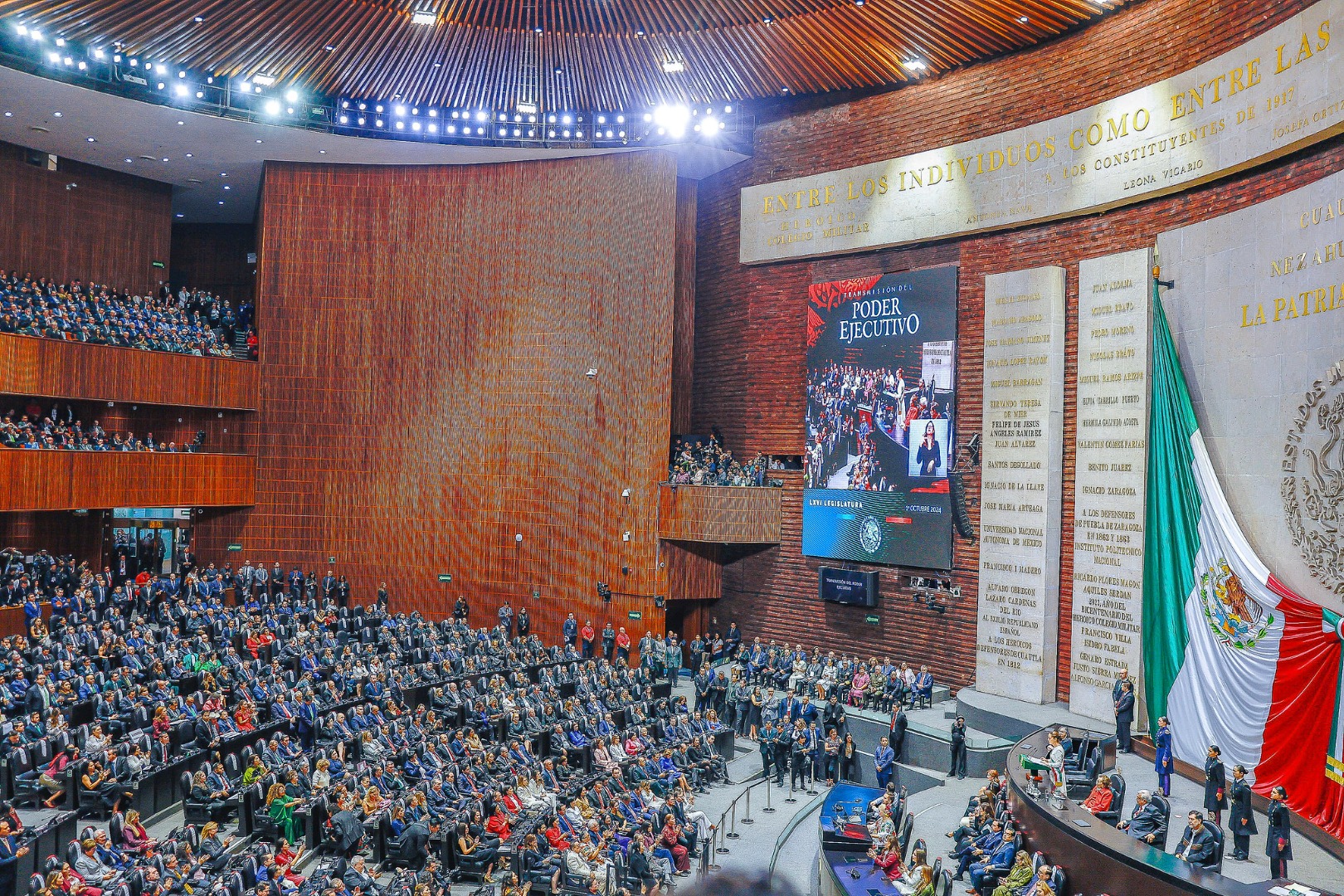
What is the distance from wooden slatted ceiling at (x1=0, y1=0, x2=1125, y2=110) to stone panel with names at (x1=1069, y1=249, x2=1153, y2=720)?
436 centimetres

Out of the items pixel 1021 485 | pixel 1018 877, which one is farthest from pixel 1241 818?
pixel 1021 485

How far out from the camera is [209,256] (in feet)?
90.9

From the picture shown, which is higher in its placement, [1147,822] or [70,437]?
[70,437]

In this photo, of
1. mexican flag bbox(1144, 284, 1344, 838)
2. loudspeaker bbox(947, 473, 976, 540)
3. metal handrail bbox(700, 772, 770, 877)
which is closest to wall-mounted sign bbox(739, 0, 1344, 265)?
mexican flag bbox(1144, 284, 1344, 838)

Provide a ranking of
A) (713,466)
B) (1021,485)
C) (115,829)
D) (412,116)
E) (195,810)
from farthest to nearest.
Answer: (412,116), (713,466), (1021,485), (195,810), (115,829)

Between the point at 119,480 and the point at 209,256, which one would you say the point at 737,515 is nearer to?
the point at 119,480

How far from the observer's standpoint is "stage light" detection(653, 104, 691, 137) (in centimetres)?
2152

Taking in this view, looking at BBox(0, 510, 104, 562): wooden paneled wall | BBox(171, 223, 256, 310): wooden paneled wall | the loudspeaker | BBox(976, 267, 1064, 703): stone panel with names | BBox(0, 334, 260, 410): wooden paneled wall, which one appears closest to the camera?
BBox(976, 267, 1064, 703): stone panel with names

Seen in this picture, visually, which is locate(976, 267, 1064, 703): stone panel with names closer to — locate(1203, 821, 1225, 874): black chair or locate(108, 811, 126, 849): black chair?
locate(1203, 821, 1225, 874): black chair

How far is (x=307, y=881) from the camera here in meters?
9.16

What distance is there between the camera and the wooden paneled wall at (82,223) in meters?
22.3

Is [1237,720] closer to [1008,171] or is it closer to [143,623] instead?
[1008,171]

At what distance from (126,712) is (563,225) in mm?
13308

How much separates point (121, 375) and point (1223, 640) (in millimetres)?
19917
